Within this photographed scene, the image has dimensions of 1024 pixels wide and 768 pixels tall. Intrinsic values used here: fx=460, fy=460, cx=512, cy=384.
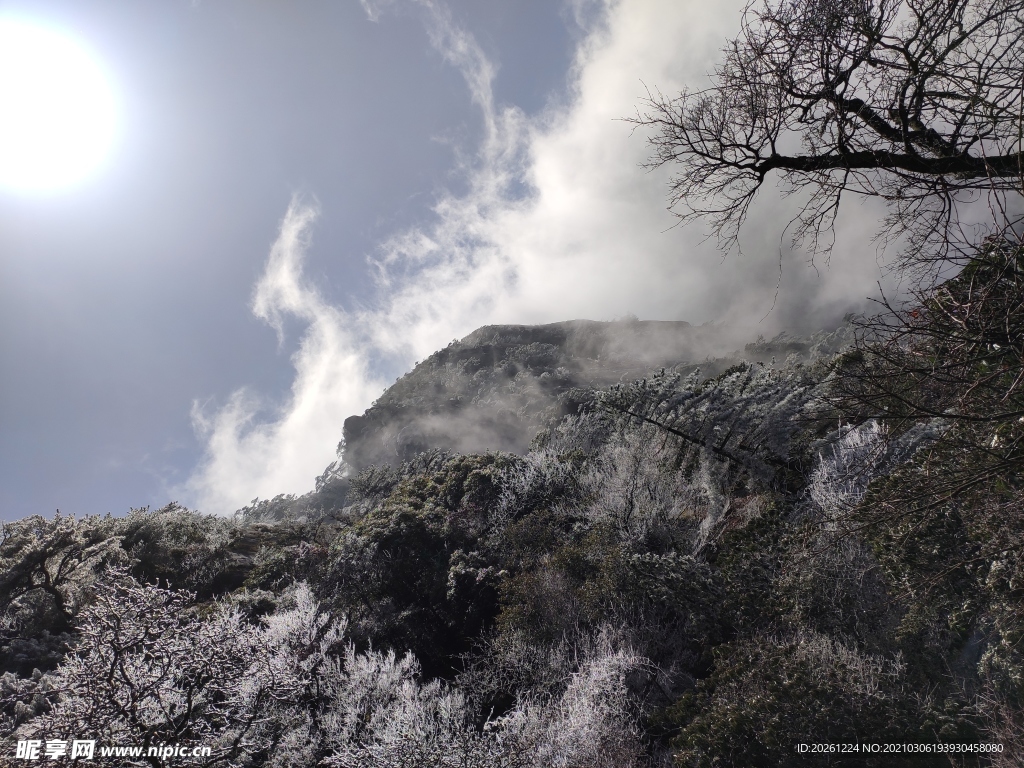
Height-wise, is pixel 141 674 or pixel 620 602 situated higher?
pixel 141 674

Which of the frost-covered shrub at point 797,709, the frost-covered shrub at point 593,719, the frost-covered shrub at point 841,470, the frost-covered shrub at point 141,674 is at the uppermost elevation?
the frost-covered shrub at point 841,470

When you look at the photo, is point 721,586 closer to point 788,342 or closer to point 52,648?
point 52,648

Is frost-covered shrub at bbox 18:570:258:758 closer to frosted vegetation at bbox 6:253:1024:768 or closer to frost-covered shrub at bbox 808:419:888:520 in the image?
frosted vegetation at bbox 6:253:1024:768

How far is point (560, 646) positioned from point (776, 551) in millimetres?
5548

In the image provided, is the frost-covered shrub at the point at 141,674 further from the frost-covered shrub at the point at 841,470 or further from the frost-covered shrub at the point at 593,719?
the frost-covered shrub at the point at 841,470

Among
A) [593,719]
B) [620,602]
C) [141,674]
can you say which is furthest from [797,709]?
[141,674]

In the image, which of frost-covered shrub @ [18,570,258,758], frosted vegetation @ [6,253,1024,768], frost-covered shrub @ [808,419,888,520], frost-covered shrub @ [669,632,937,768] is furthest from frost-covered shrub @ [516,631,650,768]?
frost-covered shrub @ [808,419,888,520]

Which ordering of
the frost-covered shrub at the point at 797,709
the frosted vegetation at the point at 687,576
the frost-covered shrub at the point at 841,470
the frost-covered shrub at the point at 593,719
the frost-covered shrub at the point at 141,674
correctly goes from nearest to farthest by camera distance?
the frosted vegetation at the point at 687,576
the frost-covered shrub at the point at 141,674
the frost-covered shrub at the point at 797,709
the frost-covered shrub at the point at 593,719
the frost-covered shrub at the point at 841,470

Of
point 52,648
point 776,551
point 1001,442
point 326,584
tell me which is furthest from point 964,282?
point 52,648

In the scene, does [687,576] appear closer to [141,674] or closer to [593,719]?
[593,719]

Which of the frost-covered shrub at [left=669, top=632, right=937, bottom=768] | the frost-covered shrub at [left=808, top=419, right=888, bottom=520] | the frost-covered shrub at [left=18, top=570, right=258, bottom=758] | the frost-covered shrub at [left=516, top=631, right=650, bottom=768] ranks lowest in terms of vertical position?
the frost-covered shrub at [left=516, top=631, right=650, bottom=768]

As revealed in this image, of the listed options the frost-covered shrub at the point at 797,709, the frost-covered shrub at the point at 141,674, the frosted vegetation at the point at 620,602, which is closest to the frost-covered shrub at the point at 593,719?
the frosted vegetation at the point at 620,602

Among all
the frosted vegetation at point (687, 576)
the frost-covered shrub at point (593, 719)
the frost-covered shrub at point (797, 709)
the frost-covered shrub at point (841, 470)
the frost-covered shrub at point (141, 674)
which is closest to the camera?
the frosted vegetation at point (687, 576)

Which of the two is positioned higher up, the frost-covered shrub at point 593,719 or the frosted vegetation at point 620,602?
the frosted vegetation at point 620,602
